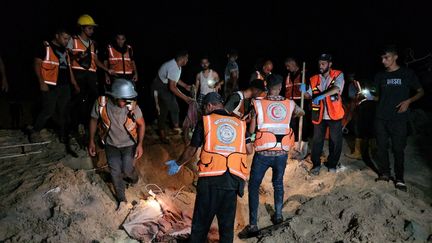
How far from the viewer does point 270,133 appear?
14.1ft

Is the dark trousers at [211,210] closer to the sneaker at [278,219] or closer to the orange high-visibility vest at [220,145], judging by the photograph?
the orange high-visibility vest at [220,145]

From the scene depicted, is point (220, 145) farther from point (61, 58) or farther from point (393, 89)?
point (61, 58)

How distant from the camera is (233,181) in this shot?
3.63 metres

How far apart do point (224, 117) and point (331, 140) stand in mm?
3017

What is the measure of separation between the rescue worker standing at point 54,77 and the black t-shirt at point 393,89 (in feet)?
16.6

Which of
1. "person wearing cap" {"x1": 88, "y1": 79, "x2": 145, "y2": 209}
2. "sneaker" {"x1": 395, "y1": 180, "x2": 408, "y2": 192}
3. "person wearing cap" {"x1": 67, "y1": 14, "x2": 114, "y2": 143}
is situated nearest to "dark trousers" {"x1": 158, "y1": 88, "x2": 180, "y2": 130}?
"person wearing cap" {"x1": 67, "y1": 14, "x2": 114, "y2": 143}

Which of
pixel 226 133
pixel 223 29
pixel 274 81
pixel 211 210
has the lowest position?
pixel 211 210

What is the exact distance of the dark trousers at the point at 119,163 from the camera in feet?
15.0

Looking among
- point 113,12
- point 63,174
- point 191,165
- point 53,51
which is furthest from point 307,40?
point 63,174

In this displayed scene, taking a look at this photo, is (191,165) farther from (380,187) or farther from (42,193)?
(380,187)

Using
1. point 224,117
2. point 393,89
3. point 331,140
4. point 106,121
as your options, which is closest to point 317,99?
point 331,140

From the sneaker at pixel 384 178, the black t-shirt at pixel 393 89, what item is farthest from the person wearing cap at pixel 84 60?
the sneaker at pixel 384 178

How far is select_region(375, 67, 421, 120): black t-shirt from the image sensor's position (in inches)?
198

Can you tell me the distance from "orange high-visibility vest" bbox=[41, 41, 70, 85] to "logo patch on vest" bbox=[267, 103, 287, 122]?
3.74m
